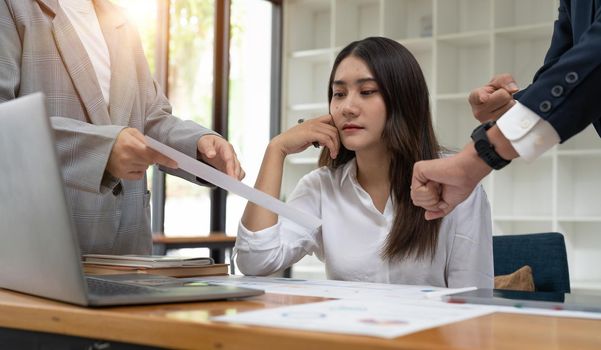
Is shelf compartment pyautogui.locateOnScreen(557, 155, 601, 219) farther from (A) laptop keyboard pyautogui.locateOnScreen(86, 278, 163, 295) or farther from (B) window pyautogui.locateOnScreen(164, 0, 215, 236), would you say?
(A) laptop keyboard pyautogui.locateOnScreen(86, 278, 163, 295)

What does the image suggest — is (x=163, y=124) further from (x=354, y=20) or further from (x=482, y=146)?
(x=354, y=20)

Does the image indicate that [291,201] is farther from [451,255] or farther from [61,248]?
[61,248]

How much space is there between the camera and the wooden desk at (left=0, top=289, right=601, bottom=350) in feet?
2.25

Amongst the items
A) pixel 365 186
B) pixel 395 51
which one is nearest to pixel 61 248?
pixel 365 186

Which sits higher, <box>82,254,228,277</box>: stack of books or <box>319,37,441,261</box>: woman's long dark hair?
<box>319,37,441,261</box>: woman's long dark hair

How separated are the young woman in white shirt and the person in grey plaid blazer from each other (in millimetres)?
301

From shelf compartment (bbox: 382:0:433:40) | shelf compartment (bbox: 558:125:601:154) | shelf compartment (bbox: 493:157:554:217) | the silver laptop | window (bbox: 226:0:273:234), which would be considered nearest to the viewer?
the silver laptop

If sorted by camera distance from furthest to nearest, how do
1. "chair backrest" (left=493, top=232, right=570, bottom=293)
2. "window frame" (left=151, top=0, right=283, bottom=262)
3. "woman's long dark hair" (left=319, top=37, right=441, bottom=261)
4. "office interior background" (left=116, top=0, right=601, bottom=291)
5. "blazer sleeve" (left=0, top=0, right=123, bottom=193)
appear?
"window frame" (left=151, top=0, right=283, bottom=262) → "office interior background" (left=116, top=0, right=601, bottom=291) → "chair backrest" (left=493, top=232, right=570, bottom=293) → "woman's long dark hair" (left=319, top=37, right=441, bottom=261) → "blazer sleeve" (left=0, top=0, right=123, bottom=193)

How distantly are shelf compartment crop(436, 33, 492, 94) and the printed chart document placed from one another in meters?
4.26

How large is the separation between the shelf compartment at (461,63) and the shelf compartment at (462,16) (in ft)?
0.36

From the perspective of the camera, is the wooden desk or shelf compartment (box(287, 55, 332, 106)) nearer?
the wooden desk

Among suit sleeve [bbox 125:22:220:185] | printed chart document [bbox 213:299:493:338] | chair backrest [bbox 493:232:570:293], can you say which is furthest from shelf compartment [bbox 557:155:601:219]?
printed chart document [bbox 213:299:493:338]

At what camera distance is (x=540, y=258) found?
242 centimetres

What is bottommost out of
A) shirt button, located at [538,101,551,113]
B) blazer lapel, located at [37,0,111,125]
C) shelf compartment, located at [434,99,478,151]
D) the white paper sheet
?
the white paper sheet
